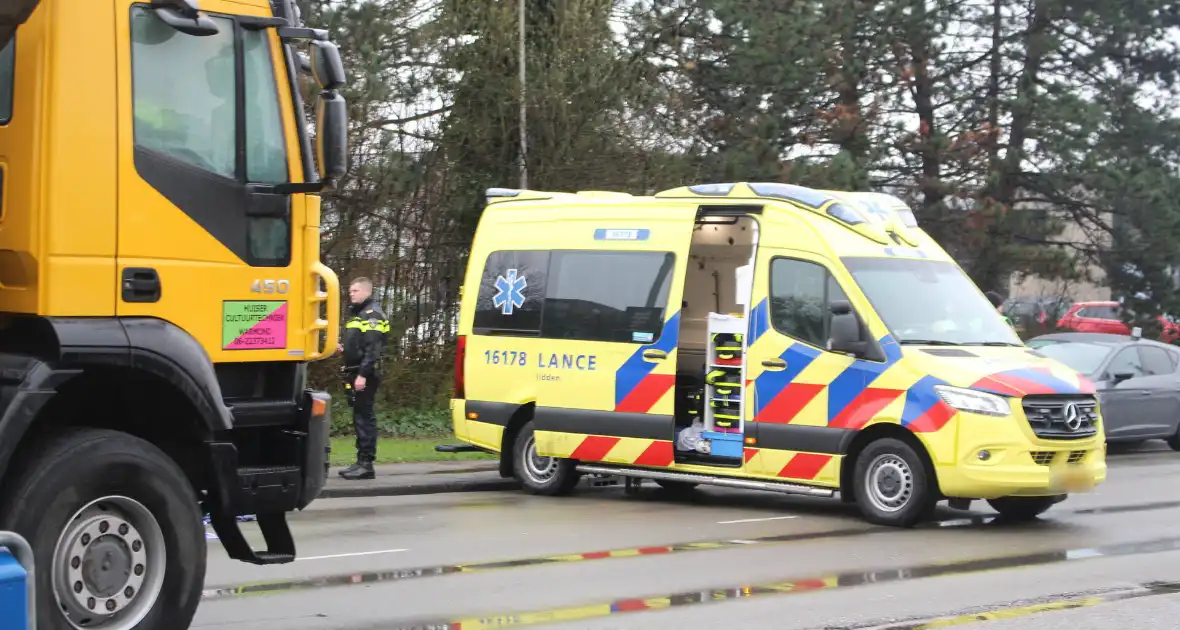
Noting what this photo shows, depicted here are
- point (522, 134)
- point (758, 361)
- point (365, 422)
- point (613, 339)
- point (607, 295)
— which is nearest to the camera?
point (758, 361)

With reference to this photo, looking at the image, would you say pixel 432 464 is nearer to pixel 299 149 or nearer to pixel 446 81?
pixel 446 81

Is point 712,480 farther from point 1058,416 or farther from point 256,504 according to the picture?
point 256,504

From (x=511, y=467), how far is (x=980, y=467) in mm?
4666

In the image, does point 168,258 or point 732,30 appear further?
point 732,30

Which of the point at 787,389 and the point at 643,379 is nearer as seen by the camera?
the point at 787,389

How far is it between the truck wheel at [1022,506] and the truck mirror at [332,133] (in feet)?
24.1

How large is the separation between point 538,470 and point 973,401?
4.31 metres

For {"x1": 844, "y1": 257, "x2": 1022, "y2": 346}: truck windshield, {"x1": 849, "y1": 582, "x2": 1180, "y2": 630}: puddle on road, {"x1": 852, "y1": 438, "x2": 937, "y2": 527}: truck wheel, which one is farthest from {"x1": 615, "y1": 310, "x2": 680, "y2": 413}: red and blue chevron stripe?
{"x1": 849, "y1": 582, "x2": 1180, "y2": 630}: puddle on road

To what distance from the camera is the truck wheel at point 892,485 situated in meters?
11.7

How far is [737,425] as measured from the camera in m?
12.9

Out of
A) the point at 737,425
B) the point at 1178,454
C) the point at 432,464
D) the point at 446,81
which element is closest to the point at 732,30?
the point at 446,81

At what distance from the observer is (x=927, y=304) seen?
12.5 meters

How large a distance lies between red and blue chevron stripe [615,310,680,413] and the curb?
1974mm

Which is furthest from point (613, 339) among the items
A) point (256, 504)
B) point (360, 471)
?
point (256, 504)
